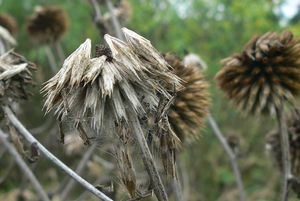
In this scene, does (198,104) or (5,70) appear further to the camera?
(198,104)

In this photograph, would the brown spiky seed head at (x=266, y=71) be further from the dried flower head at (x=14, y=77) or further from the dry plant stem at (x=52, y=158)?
the dry plant stem at (x=52, y=158)

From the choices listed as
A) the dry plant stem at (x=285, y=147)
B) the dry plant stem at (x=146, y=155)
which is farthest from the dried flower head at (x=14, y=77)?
the dry plant stem at (x=285, y=147)

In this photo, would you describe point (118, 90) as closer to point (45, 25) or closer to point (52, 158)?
point (52, 158)

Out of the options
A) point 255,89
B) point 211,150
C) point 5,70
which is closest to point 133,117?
point 5,70

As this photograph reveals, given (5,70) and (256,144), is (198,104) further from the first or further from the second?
(256,144)

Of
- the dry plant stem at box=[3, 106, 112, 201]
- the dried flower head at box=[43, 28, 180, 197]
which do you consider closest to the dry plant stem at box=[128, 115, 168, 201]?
the dried flower head at box=[43, 28, 180, 197]

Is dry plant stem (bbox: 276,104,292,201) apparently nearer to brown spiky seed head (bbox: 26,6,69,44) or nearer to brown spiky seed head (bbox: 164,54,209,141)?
brown spiky seed head (bbox: 164,54,209,141)

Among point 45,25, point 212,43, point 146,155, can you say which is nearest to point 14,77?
point 146,155
